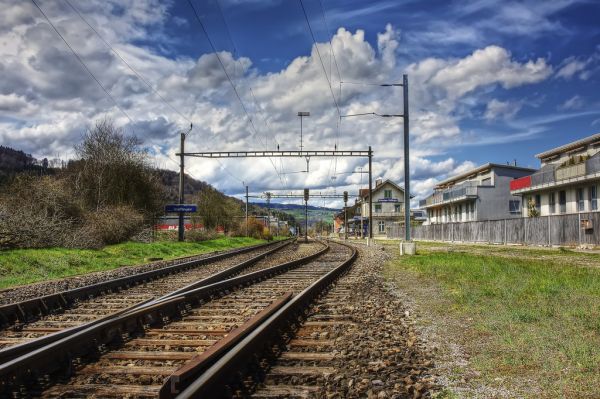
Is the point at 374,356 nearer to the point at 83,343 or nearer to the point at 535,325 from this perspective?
the point at 535,325

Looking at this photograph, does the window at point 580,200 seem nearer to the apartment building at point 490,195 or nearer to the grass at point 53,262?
the apartment building at point 490,195

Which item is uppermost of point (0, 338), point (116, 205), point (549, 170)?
point (549, 170)

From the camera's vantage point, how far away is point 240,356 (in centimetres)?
469

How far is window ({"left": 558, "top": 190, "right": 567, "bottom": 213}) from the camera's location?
44.4 meters

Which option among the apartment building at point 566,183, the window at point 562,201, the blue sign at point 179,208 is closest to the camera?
the blue sign at point 179,208

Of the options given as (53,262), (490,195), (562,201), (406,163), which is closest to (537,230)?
(562,201)

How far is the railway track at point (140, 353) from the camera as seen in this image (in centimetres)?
426

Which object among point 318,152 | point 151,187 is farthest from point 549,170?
point 151,187

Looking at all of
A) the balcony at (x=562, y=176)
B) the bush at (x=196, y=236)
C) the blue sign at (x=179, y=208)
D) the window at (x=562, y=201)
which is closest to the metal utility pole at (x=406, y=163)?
the blue sign at (x=179, y=208)

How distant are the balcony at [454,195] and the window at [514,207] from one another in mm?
4884

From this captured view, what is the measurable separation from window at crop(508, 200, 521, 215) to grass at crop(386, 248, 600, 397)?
53.0 m

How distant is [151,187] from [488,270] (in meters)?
28.3

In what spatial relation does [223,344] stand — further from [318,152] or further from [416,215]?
[416,215]

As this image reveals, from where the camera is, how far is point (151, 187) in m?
37.7
